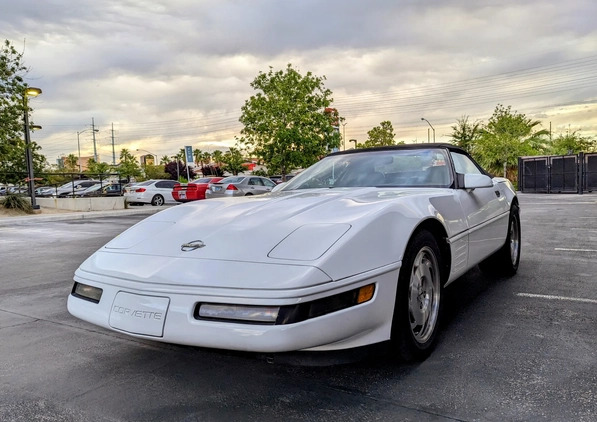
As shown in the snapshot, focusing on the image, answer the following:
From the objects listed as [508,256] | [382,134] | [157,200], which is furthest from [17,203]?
[382,134]

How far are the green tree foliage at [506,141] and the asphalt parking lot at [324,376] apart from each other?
38348 millimetres

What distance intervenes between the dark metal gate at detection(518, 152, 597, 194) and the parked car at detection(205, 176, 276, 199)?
17010 millimetres

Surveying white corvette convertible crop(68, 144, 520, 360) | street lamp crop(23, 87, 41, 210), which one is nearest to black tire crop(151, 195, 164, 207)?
street lamp crop(23, 87, 41, 210)

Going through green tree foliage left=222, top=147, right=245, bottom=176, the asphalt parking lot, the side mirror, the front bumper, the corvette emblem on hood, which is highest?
green tree foliage left=222, top=147, right=245, bottom=176

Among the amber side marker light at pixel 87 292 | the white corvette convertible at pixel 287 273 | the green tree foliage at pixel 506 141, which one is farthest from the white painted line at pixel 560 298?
the green tree foliage at pixel 506 141

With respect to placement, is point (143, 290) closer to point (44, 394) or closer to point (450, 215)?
point (44, 394)

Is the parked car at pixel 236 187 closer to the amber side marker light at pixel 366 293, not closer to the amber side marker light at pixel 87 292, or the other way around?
the amber side marker light at pixel 87 292

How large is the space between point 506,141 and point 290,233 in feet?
135

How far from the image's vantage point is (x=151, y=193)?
22266mm

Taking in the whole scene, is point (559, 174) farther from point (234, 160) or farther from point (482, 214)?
point (482, 214)

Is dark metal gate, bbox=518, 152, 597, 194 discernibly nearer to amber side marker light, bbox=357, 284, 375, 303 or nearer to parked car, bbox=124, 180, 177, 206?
parked car, bbox=124, 180, 177, 206

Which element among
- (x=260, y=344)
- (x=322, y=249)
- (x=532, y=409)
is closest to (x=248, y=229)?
(x=322, y=249)

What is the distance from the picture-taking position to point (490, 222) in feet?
12.9

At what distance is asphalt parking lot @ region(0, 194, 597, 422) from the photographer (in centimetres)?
212
